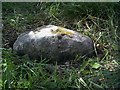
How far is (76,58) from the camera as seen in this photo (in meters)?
2.71

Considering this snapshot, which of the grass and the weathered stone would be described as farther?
the weathered stone

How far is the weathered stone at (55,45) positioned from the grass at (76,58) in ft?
0.19

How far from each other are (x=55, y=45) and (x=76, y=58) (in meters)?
0.19

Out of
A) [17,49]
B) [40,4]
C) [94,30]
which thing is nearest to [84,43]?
[94,30]

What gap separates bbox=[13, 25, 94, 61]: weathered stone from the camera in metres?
2.71

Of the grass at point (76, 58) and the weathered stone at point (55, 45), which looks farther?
the weathered stone at point (55, 45)

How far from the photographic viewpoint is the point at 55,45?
271 cm

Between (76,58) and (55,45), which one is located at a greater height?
(55,45)

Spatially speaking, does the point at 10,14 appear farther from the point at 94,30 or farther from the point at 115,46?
the point at 115,46

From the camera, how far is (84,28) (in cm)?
309

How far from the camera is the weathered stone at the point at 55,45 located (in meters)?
2.71

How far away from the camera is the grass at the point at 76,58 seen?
2.42 meters

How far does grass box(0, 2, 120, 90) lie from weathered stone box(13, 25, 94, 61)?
59 millimetres

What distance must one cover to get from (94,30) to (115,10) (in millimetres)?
299
